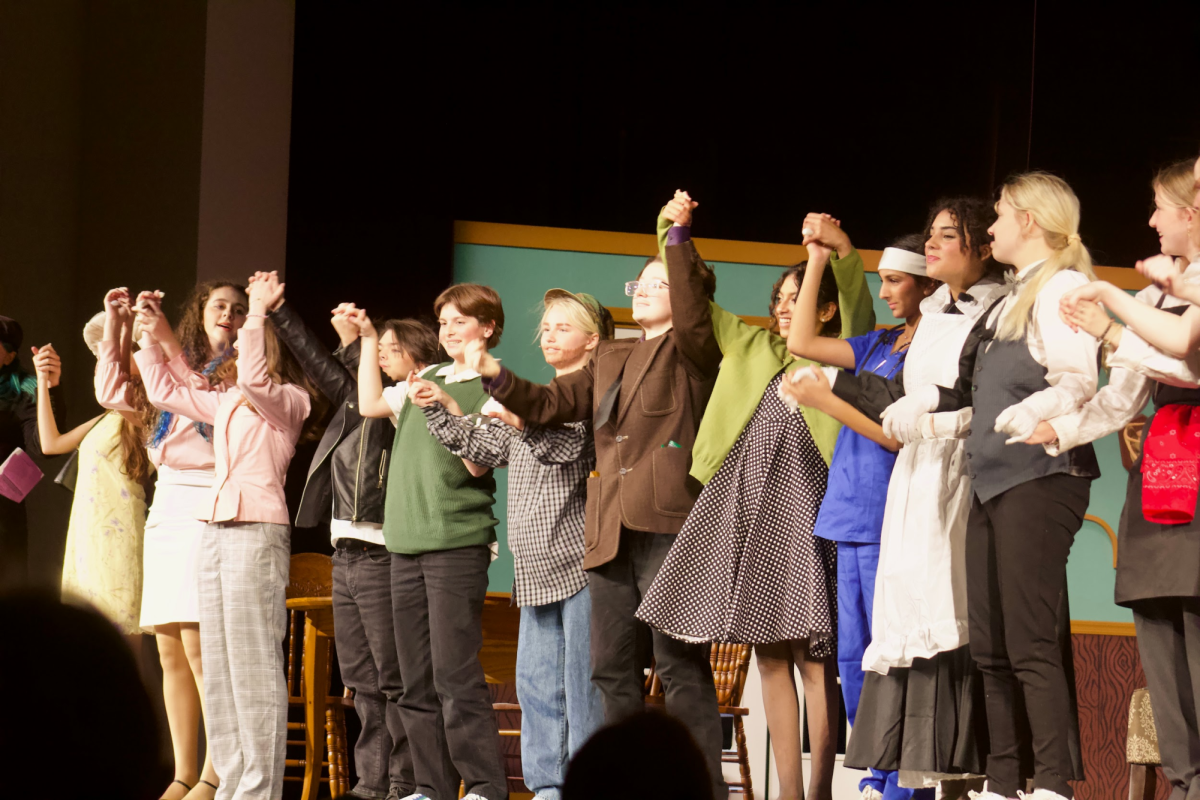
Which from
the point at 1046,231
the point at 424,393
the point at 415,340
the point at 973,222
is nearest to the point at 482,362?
the point at 424,393

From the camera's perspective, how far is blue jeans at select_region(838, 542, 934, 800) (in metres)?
2.85

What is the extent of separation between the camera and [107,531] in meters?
4.05

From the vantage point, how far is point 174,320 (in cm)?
489

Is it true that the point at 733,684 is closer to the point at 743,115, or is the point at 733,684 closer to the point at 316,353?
the point at 316,353

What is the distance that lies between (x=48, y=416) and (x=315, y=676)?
133 cm

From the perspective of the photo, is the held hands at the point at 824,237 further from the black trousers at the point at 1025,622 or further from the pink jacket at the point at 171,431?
the pink jacket at the point at 171,431

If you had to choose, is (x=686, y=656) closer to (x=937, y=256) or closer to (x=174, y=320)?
(x=937, y=256)

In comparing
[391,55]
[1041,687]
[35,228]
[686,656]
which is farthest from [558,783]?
[35,228]

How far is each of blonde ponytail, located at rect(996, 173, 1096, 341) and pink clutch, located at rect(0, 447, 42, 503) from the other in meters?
3.49

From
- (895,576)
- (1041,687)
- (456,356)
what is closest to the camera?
(1041,687)

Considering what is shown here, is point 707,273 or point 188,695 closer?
point 707,273

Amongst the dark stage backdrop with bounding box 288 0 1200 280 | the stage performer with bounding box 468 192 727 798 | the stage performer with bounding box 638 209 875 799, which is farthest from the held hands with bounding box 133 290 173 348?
the stage performer with bounding box 638 209 875 799

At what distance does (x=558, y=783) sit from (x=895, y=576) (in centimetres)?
108

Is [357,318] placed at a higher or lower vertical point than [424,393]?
higher
